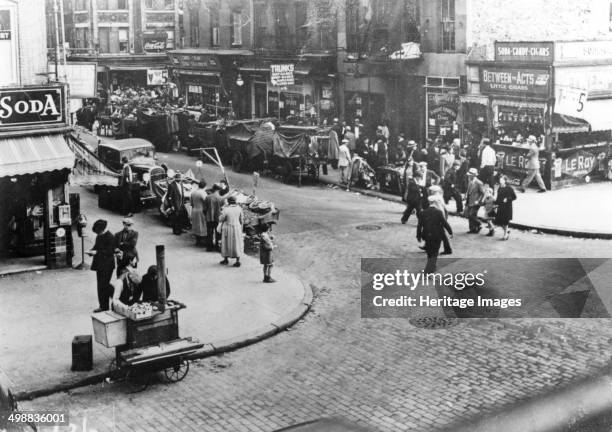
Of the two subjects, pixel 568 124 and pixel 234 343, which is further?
pixel 568 124

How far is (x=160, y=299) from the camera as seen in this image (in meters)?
11.3

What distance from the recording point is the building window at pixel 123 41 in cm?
3916

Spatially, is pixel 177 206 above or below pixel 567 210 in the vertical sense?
above

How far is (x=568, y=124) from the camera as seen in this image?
25.2 m

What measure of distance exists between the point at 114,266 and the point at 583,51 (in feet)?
56.7

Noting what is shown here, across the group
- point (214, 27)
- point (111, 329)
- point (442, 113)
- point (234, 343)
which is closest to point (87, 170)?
point (234, 343)

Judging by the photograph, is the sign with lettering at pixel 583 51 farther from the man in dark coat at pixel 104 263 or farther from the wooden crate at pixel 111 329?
the wooden crate at pixel 111 329

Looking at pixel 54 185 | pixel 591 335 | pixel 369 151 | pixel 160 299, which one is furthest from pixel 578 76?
pixel 160 299

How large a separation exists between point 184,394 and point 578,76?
18.7 m

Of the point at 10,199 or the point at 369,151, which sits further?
the point at 369,151

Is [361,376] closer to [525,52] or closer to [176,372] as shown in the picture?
[176,372]

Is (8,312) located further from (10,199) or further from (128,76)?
(128,76)

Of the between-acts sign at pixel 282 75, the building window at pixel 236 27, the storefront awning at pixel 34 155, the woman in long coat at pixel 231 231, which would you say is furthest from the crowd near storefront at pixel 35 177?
the building window at pixel 236 27

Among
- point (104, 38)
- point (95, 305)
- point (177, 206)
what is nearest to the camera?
point (95, 305)
